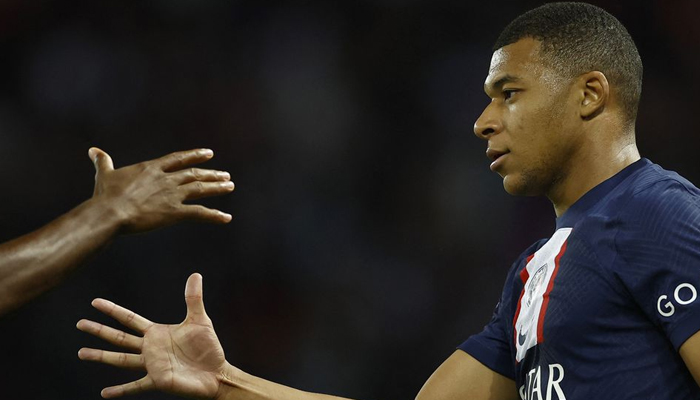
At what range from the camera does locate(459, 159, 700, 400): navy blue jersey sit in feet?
6.75

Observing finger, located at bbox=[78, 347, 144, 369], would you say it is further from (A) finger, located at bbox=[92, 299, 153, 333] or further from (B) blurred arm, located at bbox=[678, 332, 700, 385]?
(B) blurred arm, located at bbox=[678, 332, 700, 385]

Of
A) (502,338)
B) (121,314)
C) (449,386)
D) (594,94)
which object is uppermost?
(594,94)

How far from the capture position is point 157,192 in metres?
2.47

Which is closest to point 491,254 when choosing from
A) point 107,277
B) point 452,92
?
point 452,92

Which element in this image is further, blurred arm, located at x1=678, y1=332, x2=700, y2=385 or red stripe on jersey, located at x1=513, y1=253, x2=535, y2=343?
red stripe on jersey, located at x1=513, y1=253, x2=535, y2=343

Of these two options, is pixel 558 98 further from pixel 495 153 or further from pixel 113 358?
pixel 113 358

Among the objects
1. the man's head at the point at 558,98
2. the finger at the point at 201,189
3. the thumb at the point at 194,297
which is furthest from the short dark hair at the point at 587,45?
the thumb at the point at 194,297

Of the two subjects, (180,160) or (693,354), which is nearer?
(693,354)

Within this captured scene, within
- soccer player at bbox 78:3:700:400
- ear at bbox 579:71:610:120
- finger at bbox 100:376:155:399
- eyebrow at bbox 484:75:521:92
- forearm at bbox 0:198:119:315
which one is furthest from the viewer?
eyebrow at bbox 484:75:521:92

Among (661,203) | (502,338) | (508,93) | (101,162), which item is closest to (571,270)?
(661,203)

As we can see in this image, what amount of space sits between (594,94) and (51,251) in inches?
65.0

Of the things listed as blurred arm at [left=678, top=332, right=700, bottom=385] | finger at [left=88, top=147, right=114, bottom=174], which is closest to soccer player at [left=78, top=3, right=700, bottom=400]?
blurred arm at [left=678, top=332, right=700, bottom=385]

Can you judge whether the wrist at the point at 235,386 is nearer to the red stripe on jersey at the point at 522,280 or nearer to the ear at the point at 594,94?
the red stripe on jersey at the point at 522,280

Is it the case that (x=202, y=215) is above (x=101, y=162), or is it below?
below
